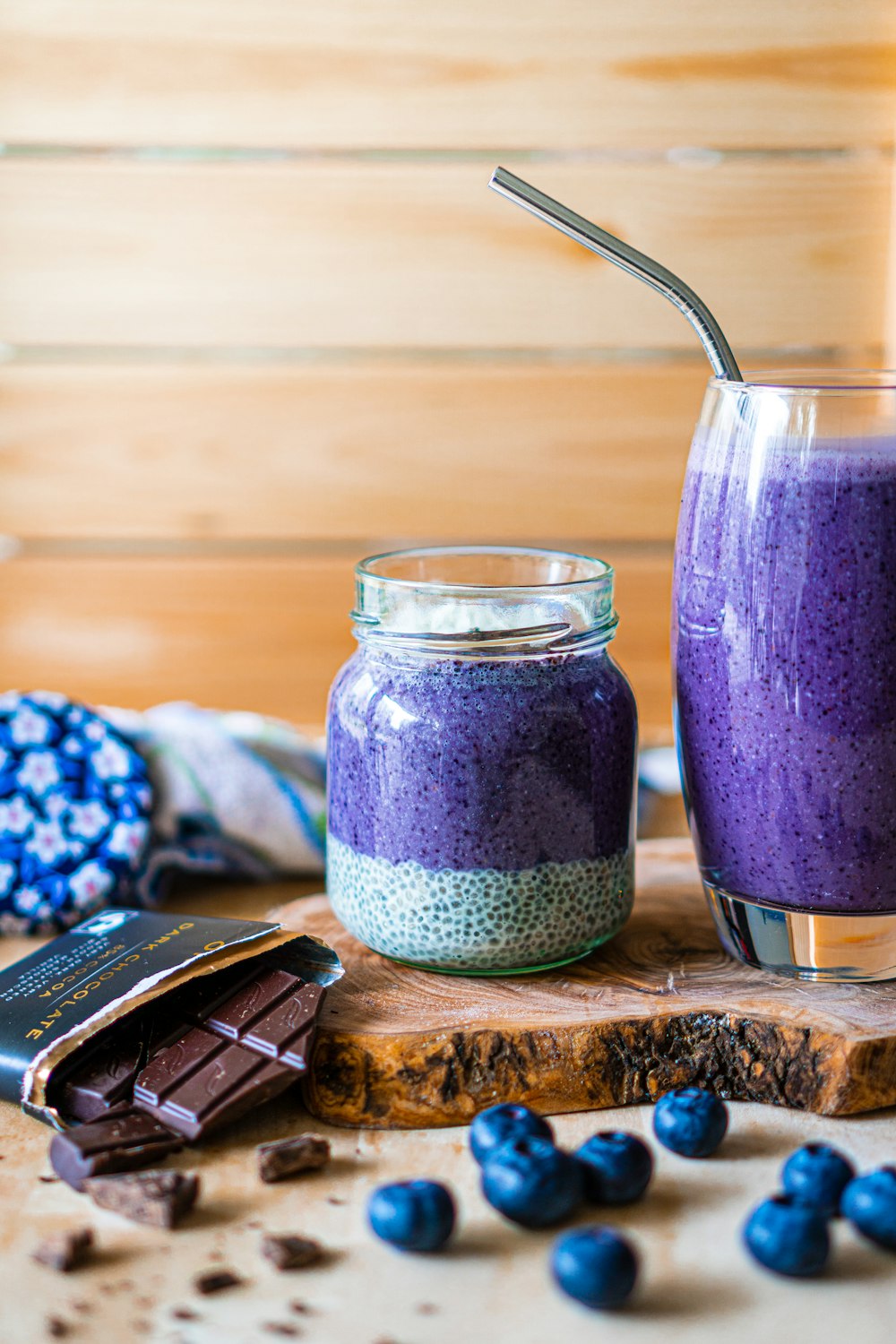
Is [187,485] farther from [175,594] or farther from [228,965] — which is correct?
[228,965]

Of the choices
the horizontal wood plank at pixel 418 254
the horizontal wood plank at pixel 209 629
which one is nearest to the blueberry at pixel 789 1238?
the horizontal wood plank at pixel 209 629

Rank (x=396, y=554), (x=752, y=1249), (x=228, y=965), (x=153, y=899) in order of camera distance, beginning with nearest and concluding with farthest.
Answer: (x=752, y=1249) → (x=228, y=965) → (x=396, y=554) → (x=153, y=899)

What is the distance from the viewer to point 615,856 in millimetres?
845

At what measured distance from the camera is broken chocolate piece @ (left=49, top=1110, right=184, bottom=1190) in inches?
27.0

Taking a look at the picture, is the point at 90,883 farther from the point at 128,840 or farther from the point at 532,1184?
the point at 532,1184

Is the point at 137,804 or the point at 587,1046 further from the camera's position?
the point at 137,804

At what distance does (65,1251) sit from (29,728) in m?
0.52

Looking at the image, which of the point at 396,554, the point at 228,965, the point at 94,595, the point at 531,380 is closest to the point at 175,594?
the point at 94,595

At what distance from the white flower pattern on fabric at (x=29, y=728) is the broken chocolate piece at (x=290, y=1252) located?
0.53 m

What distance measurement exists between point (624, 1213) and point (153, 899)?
1.69 feet

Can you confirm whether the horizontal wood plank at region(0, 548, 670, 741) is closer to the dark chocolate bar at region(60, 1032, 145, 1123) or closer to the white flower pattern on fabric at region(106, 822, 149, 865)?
the white flower pattern on fabric at region(106, 822, 149, 865)

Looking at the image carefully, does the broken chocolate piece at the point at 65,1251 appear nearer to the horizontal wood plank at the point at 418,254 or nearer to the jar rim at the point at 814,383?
the jar rim at the point at 814,383

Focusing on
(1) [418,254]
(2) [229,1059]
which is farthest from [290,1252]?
(1) [418,254]

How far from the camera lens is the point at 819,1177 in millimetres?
647
